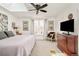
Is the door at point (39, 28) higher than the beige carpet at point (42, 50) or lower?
higher

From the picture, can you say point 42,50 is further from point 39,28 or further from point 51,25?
point 51,25

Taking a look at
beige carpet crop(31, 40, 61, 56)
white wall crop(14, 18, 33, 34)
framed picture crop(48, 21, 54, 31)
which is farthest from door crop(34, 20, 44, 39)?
beige carpet crop(31, 40, 61, 56)

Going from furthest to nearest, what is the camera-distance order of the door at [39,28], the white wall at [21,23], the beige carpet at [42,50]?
1. the door at [39,28]
2. the white wall at [21,23]
3. the beige carpet at [42,50]

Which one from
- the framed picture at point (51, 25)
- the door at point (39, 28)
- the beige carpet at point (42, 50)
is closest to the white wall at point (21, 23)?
the door at point (39, 28)

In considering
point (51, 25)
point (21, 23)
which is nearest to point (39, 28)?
point (51, 25)

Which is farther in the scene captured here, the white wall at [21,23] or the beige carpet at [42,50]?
the white wall at [21,23]

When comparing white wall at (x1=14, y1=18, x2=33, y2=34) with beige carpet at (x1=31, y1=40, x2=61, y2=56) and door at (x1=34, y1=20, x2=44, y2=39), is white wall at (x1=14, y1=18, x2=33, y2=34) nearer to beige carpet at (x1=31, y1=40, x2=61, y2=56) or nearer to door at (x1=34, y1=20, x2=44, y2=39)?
door at (x1=34, y1=20, x2=44, y2=39)

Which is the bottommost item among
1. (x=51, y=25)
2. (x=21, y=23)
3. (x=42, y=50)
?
(x=42, y=50)

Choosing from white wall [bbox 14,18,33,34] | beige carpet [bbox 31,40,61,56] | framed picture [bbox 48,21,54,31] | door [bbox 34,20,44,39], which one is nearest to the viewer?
beige carpet [bbox 31,40,61,56]

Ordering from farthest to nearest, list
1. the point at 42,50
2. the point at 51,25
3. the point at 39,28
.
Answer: the point at 51,25, the point at 39,28, the point at 42,50

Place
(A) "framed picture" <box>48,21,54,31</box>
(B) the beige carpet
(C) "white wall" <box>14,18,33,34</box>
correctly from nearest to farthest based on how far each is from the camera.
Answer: (B) the beige carpet
(C) "white wall" <box>14,18,33,34</box>
(A) "framed picture" <box>48,21,54,31</box>

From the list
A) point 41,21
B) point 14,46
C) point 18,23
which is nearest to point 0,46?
point 14,46

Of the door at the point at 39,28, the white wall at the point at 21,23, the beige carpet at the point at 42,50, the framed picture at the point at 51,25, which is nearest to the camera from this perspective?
the beige carpet at the point at 42,50

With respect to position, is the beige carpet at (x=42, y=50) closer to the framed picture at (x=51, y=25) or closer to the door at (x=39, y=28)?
the door at (x=39, y=28)
